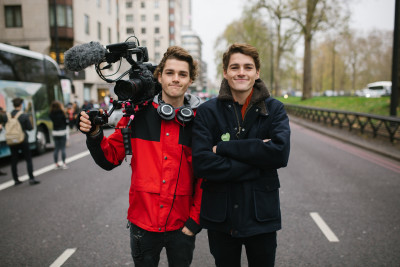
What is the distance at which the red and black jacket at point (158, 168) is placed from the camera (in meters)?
2.17

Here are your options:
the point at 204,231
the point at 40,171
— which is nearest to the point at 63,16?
the point at 40,171

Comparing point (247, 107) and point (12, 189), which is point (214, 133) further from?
point (12, 189)

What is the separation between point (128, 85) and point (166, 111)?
1.05 feet

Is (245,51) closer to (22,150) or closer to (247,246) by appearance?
(247,246)

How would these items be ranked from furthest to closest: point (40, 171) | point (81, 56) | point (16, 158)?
point (40, 171), point (16, 158), point (81, 56)

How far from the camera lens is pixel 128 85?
6.33ft

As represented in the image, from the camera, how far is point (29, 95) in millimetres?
10914

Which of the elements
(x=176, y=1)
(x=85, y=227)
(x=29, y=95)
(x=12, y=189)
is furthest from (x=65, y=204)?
(x=176, y=1)

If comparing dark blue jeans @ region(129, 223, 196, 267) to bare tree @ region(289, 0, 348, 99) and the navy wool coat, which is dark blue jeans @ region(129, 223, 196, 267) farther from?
bare tree @ region(289, 0, 348, 99)

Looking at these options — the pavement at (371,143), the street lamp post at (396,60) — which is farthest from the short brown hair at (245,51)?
→ the street lamp post at (396,60)

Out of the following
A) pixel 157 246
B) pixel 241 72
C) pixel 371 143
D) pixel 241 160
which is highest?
pixel 241 72

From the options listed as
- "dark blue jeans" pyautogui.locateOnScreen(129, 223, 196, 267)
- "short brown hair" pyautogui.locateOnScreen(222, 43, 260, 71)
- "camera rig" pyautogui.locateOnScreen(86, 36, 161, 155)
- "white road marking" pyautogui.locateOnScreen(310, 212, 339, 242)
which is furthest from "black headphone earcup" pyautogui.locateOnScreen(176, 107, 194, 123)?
"white road marking" pyautogui.locateOnScreen(310, 212, 339, 242)

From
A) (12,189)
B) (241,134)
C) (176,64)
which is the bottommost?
(12,189)

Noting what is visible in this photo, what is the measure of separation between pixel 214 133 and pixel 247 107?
0.28 metres
